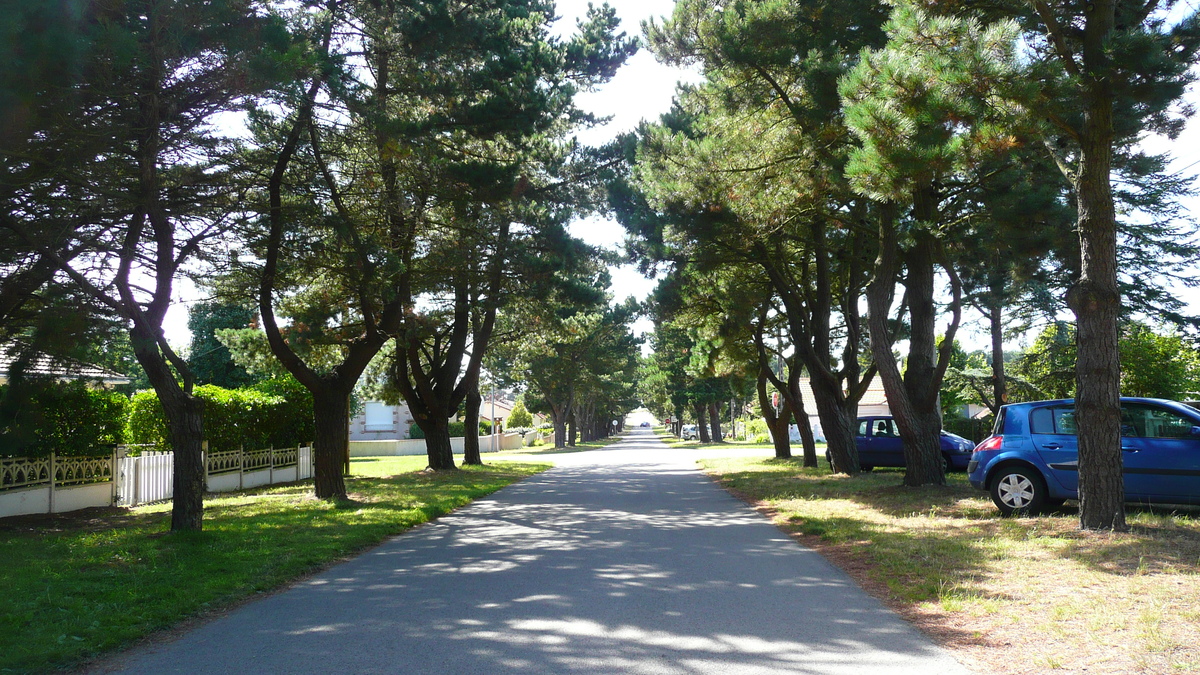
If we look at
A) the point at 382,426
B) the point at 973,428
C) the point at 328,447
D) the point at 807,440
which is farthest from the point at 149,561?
the point at 382,426

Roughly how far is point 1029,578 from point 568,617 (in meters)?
4.11

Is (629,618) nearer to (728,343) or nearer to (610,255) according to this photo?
(610,255)

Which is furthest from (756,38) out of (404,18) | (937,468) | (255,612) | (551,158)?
(255,612)

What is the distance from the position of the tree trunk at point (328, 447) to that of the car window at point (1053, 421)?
39.7ft

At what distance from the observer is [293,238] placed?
14.8 meters

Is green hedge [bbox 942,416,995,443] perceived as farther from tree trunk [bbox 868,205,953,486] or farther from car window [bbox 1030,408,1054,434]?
car window [bbox 1030,408,1054,434]

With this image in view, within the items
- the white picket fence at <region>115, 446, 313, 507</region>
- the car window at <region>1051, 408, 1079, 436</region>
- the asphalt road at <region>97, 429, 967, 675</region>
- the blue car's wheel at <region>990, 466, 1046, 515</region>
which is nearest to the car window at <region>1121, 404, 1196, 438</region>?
the car window at <region>1051, 408, 1079, 436</region>

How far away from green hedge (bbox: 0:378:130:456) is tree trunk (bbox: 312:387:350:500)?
360 centimetres

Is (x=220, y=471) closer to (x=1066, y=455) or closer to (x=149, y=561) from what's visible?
(x=149, y=561)

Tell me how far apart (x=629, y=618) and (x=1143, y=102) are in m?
8.44

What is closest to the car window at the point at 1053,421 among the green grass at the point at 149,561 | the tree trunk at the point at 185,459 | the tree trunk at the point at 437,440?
the green grass at the point at 149,561

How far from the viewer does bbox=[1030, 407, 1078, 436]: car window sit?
447 inches

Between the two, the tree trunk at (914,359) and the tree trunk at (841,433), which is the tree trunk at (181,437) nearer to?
the tree trunk at (914,359)

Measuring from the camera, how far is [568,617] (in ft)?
21.4
